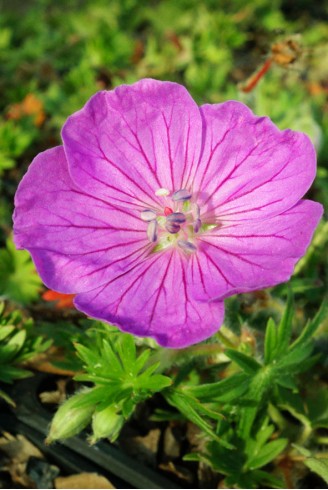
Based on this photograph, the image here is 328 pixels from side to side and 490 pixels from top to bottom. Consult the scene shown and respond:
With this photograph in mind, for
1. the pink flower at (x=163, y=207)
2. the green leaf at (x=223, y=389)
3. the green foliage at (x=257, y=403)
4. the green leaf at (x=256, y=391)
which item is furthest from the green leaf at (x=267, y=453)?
the pink flower at (x=163, y=207)

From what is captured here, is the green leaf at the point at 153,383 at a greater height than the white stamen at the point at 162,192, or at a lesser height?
lesser

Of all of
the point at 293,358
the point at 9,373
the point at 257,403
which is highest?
the point at 9,373

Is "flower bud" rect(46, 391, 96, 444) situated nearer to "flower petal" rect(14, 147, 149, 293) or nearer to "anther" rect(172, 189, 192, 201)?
"flower petal" rect(14, 147, 149, 293)

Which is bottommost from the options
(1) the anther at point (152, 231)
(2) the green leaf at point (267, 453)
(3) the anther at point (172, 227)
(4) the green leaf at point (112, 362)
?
(2) the green leaf at point (267, 453)

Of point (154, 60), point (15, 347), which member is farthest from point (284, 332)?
point (154, 60)

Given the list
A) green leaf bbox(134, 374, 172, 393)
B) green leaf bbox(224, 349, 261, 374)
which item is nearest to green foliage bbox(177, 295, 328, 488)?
green leaf bbox(224, 349, 261, 374)

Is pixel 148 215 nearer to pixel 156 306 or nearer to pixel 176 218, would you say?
pixel 176 218

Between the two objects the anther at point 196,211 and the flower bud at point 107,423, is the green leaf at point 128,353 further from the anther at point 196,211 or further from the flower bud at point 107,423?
the anther at point 196,211

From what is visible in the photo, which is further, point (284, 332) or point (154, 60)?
point (154, 60)
